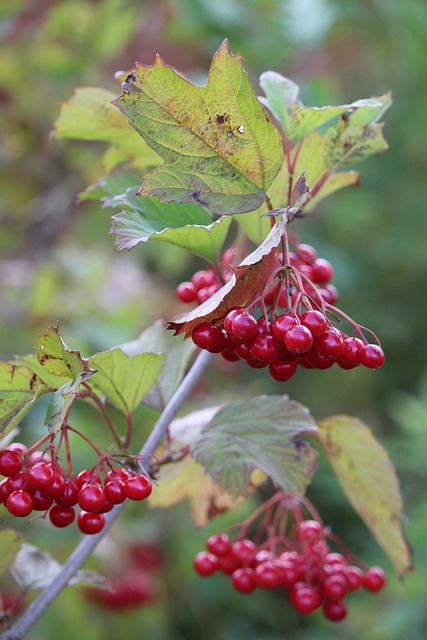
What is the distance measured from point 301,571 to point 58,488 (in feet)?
1.54

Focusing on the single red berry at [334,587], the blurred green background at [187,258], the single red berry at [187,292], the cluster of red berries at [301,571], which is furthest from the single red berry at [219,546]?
the blurred green background at [187,258]

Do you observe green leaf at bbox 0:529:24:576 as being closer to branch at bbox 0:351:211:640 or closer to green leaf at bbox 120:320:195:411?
branch at bbox 0:351:211:640

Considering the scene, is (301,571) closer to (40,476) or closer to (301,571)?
(301,571)

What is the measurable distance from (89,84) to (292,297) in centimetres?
185

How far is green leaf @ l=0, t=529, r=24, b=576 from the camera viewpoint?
2.59ft

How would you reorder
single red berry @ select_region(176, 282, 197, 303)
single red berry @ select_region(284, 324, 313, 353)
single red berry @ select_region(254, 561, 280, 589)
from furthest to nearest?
1. single red berry @ select_region(254, 561, 280, 589)
2. single red berry @ select_region(176, 282, 197, 303)
3. single red berry @ select_region(284, 324, 313, 353)

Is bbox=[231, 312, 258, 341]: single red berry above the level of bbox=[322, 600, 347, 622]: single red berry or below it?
above

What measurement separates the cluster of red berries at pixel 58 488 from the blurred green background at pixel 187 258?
1189mm

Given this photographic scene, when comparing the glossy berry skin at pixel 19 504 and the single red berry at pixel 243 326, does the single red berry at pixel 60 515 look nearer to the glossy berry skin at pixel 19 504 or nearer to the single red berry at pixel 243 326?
the glossy berry skin at pixel 19 504

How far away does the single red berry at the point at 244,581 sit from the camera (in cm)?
99

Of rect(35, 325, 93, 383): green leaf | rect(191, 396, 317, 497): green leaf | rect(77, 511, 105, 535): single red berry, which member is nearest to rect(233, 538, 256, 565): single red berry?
rect(191, 396, 317, 497): green leaf

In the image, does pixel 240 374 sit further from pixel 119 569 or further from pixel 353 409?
pixel 119 569

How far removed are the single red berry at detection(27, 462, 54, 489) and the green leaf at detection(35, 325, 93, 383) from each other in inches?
3.5

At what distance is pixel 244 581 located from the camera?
1.00 m
